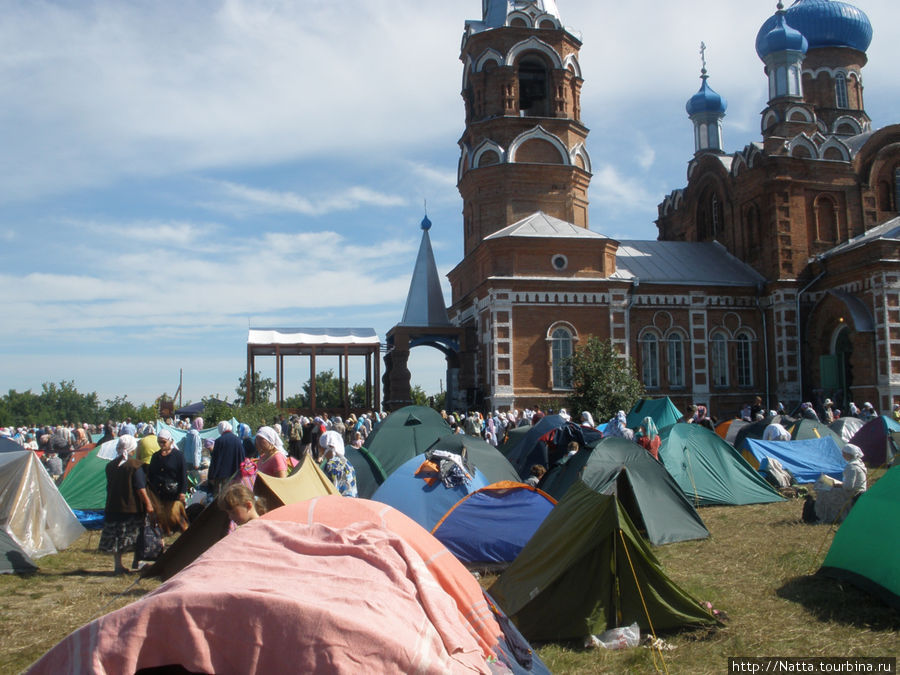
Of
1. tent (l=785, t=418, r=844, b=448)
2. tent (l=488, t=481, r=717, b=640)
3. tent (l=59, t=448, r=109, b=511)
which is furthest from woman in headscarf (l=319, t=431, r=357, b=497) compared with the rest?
tent (l=785, t=418, r=844, b=448)

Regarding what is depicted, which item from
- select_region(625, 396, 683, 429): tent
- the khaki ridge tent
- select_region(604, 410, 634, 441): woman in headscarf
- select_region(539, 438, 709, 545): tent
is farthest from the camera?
select_region(625, 396, 683, 429): tent

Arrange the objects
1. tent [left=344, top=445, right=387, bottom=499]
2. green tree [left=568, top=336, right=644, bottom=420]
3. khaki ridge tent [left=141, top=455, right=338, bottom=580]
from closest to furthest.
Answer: khaki ridge tent [left=141, top=455, right=338, bottom=580] → tent [left=344, top=445, right=387, bottom=499] → green tree [left=568, top=336, right=644, bottom=420]

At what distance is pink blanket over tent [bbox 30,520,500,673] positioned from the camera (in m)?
2.98

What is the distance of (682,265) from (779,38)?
9727 millimetres

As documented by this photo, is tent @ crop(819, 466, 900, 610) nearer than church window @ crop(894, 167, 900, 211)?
Yes

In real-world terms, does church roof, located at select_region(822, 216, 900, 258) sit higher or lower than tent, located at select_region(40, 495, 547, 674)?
higher

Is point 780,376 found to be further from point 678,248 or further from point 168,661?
point 168,661

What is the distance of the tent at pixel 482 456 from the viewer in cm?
1089

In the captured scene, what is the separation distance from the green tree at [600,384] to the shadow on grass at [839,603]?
1519 cm

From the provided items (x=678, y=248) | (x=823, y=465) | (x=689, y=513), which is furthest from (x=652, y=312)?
(x=689, y=513)

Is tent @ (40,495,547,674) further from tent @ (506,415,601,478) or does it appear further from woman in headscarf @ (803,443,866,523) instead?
tent @ (506,415,601,478)

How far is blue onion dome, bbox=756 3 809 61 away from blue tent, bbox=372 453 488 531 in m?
27.4

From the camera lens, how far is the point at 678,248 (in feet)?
101

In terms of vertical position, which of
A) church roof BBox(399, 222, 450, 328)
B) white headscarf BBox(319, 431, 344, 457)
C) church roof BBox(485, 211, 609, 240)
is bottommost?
white headscarf BBox(319, 431, 344, 457)
